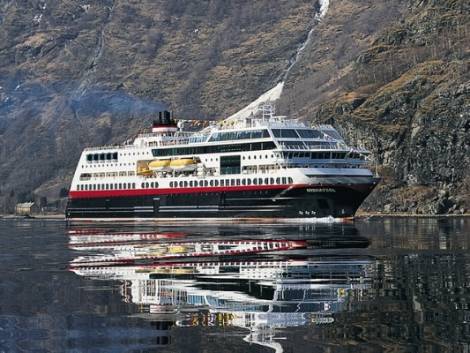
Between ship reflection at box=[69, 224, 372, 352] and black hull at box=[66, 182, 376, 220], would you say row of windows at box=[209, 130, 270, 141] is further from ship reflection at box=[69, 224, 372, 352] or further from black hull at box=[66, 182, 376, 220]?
ship reflection at box=[69, 224, 372, 352]

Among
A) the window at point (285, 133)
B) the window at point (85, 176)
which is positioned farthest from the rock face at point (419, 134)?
the window at point (85, 176)

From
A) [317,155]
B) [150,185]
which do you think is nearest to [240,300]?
[317,155]

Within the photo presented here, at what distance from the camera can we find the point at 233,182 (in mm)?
120250

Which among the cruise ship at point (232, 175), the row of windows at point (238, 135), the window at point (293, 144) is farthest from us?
the row of windows at point (238, 135)

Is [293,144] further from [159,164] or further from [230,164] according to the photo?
[159,164]

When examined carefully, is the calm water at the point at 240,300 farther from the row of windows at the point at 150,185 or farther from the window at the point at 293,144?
the row of windows at the point at 150,185

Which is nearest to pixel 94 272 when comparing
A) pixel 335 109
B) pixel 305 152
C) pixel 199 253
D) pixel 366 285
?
pixel 199 253

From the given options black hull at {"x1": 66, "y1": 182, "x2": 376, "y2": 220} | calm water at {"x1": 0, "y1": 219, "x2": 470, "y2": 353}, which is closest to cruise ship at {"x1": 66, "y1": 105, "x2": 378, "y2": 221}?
black hull at {"x1": 66, "y1": 182, "x2": 376, "y2": 220}

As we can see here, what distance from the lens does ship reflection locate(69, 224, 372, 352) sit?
1284 inches

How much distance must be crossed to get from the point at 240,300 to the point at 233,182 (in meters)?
83.8

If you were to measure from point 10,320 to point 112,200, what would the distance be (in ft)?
341

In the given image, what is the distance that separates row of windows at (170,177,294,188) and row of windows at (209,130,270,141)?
5315 millimetres

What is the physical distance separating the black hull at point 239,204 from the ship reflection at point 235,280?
4124cm

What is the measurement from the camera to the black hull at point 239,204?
111688 millimetres
